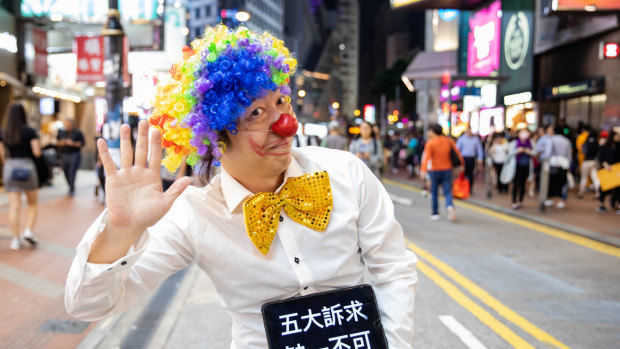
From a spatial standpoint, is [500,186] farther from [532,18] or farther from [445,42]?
[445,42]

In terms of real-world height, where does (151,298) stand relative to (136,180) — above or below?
below

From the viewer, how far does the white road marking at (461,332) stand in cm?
422

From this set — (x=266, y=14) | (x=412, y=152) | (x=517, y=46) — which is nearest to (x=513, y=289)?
(x=412, y=152)

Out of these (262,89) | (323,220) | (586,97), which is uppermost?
(586,97)

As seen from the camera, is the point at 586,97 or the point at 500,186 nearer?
the point at 500,186

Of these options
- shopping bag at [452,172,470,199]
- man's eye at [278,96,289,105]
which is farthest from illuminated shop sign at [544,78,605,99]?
man's eye at [278,96,289,105]

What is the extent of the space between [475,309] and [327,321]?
142 inches

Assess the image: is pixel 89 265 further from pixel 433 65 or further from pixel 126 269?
pixel 433 65

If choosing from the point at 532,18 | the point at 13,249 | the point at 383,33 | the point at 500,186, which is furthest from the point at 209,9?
the point at 13,249

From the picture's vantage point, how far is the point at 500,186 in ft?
54.5

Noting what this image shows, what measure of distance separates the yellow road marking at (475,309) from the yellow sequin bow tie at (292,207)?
2.92 metres

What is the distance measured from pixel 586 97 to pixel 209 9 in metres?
94.0

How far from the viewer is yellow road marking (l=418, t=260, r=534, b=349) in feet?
14.2

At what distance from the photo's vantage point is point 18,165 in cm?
770
